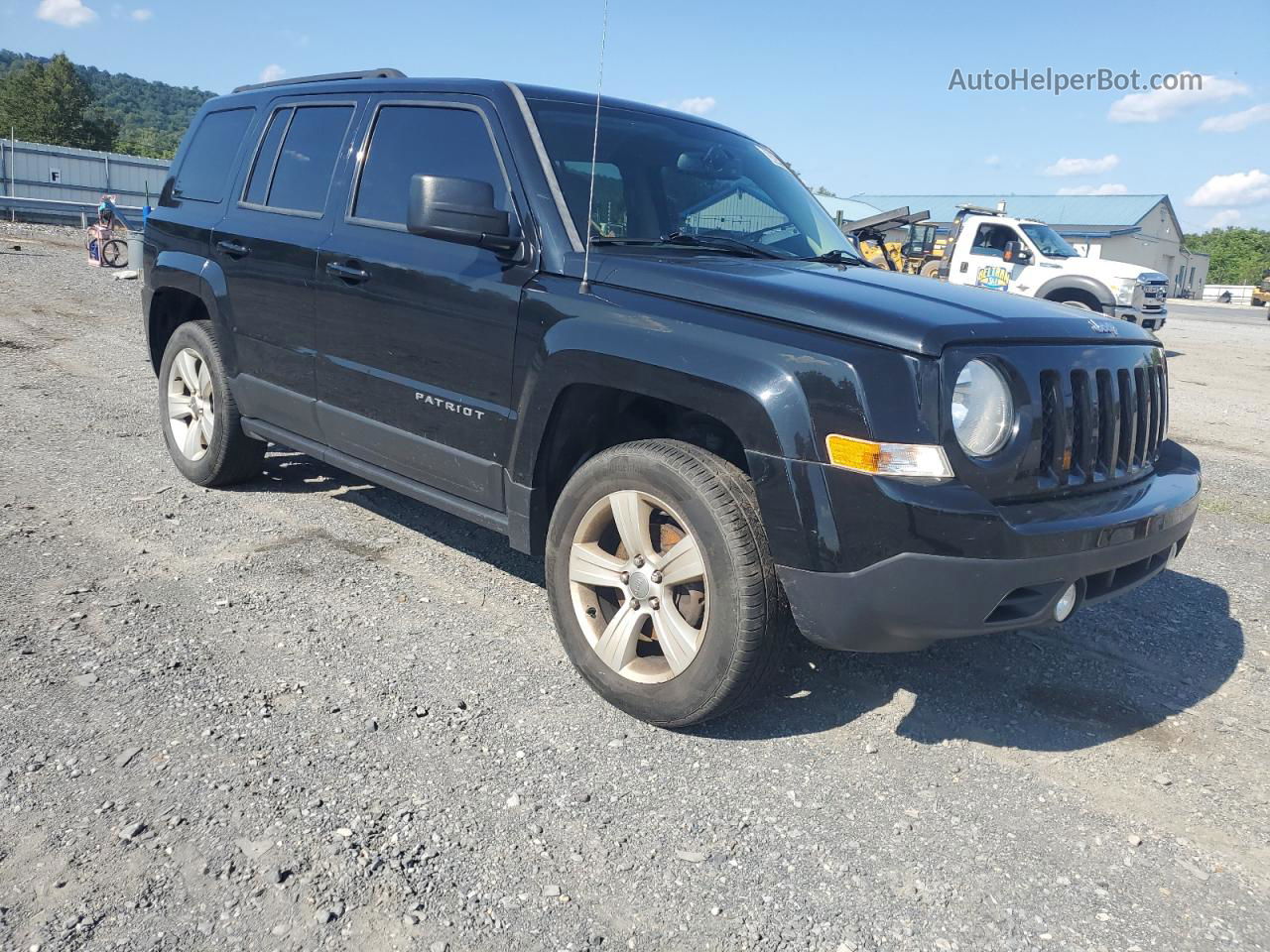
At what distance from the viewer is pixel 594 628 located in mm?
3336

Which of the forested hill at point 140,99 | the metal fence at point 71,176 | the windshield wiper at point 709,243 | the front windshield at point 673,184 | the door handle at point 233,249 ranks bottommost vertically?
the door handle at point 233,249

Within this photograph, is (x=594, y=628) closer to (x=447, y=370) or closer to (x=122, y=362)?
(x=447, y=370)

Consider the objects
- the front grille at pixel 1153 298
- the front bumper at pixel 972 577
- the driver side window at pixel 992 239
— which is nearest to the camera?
the front bumper at pixel 972 577

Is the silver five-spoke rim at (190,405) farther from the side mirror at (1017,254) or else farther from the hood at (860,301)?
the side mirror at (1017,254)

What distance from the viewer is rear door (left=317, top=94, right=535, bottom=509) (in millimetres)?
3607

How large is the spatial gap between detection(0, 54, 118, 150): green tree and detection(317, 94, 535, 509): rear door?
8214 centimetres

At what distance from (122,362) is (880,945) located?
9.36 meters

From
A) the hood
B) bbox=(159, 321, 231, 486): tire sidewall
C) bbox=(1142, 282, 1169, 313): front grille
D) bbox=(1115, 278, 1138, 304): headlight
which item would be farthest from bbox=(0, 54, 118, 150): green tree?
the hood

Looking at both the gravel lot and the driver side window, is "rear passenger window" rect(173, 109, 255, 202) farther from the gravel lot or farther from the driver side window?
the driver side window

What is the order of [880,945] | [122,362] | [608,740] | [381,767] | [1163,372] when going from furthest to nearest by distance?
1. [122,362]
2. [1163,372]
3. [608,740]
4. [381,767]
5. [880,945]

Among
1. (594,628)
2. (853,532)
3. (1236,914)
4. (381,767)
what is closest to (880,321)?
(853,532)

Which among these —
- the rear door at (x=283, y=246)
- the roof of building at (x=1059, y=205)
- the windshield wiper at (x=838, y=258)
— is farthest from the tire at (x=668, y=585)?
the roof of building at (x=1059, y=205)

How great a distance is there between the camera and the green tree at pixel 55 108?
244 feet

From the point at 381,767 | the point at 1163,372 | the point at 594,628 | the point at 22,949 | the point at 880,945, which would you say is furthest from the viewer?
the point at 1163,372
